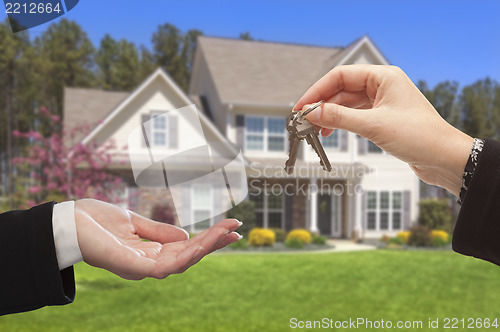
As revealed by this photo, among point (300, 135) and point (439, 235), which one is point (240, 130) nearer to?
point (439, 235)

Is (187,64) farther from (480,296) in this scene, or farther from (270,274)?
(480,296)

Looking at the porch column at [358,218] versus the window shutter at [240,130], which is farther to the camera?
the porch column at [358,218]

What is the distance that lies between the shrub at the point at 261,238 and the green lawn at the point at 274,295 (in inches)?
117

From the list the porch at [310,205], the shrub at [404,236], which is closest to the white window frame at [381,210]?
the porch at [310,205]

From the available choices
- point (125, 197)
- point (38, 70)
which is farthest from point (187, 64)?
point (125, 197)

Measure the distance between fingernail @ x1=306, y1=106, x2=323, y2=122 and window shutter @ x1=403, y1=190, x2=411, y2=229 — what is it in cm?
1791

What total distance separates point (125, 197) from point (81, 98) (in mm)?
6687

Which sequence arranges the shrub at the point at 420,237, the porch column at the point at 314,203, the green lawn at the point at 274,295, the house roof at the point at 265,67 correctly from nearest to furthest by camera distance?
the green lawn at the point at 274,295 < the shrub at the point at 420,237 < the porch column at the point at 314,203 < the house roof at the point at 265,67

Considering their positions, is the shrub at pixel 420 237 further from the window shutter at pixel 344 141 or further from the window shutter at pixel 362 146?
the window shutter at pixel 344 141

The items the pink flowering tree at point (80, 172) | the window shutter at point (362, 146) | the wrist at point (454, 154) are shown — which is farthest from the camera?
the window shutter at point (362, 146)

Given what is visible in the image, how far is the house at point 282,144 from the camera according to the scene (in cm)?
1789

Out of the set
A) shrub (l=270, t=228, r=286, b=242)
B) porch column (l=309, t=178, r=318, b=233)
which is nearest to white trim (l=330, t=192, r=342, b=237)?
porch column (l=309, t=178, r=318, b=233)

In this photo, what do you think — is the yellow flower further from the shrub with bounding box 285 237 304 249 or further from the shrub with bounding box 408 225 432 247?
the shrub with bounding box 285 237 304 249

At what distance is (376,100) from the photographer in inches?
81.5
